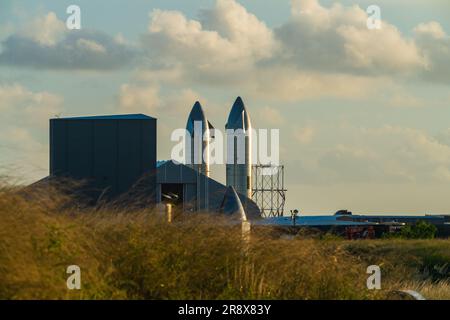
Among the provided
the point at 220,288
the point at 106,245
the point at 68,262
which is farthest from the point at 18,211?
the point at 220,288

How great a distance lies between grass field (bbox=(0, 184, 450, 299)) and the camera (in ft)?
50.9

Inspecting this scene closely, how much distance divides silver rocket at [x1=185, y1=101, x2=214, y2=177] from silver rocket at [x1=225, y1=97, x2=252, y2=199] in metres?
2.56

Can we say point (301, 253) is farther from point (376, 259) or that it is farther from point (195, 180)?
point (195, 180)

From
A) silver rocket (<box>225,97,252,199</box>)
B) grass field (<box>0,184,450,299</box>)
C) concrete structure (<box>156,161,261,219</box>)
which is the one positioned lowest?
grass field (<box>0,184,450,299</box>)

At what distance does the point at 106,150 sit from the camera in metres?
46.4

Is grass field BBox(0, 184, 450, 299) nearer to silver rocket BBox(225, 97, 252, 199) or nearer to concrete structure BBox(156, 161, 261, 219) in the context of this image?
concrete structure BBox(156, 161, 261, 219)

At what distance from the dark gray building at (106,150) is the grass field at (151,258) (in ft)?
81.1

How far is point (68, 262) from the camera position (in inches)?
633

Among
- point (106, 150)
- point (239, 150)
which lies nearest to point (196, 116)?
point (239, 150)

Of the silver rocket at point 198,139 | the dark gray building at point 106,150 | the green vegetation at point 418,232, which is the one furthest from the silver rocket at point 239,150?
the dark gray building at point 106,150

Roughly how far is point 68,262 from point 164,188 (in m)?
53.4

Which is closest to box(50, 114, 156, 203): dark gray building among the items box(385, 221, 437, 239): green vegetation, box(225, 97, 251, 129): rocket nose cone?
box(385, 221, 437, 239): green vegetation

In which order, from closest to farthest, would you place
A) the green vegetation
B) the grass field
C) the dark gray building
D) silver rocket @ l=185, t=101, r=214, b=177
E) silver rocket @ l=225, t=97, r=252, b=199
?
the grass field
the dark gray building
the green vegetation
silver rocket @ l=185, t=101, r=214, b=177
silver rocket @ l=225, t=97, r=252, b=199

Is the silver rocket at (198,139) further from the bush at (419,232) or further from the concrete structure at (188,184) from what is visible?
the bush at (419,232)
